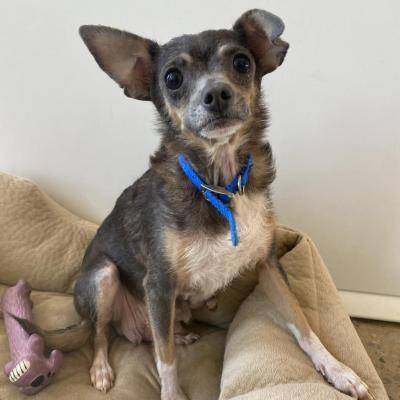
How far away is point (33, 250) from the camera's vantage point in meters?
2.37

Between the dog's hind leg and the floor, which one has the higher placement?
the dog's hind leg

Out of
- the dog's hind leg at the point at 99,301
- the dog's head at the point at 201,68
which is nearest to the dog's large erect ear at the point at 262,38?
the dog's head at the point at 201,68

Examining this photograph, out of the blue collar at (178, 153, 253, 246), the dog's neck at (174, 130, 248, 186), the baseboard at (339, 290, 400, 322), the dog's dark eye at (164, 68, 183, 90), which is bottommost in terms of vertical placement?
the baseboard at (339, 290, 400, 322)

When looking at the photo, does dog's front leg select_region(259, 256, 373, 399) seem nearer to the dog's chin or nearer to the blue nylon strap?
the blue nylon strap

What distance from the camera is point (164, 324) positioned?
1.62 metres

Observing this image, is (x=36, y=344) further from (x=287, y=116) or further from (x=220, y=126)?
(x=287, y=116)

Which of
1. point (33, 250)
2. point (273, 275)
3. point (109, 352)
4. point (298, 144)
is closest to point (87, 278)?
point (109, 352)

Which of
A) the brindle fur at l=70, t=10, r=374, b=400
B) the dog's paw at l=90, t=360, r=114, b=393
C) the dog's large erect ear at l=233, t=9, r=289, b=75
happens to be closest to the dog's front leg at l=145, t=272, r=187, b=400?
the brindle fur at l=70, t=10, r=374, b=400

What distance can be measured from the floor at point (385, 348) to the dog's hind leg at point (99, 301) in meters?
1.34

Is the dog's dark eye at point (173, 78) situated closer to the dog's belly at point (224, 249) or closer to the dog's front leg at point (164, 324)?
the dog's belly at point (224, 249)

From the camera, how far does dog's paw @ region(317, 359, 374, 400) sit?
1.50m

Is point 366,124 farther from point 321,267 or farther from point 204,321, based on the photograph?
point 204,321

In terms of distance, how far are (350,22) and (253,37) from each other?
2.06 feet

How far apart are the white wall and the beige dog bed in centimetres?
27
